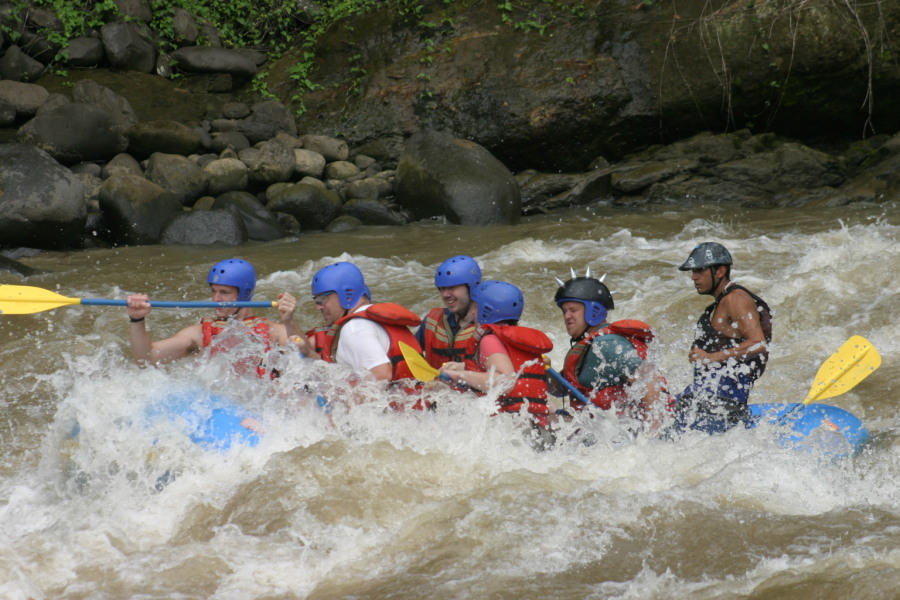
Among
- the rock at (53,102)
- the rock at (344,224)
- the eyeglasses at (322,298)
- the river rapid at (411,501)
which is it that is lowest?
the river rapid at (411,501)

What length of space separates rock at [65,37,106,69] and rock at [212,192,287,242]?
416 centimetres

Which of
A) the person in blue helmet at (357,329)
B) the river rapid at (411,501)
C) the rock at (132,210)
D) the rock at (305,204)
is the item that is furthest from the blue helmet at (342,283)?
the rock at (305,204)

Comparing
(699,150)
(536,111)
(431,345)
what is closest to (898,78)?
(699,150)

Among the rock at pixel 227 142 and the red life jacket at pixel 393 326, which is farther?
the rock at pixel 227 142

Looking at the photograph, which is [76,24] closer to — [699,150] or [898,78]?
[699,150]

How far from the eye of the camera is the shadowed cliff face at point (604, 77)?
42.9ft

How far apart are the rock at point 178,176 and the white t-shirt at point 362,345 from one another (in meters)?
7.80

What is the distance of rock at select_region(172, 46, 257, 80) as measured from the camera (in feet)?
48.3

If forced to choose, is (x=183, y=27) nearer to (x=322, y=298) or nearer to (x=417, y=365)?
(x=322, y=298)

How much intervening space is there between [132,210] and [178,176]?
1.19 meters

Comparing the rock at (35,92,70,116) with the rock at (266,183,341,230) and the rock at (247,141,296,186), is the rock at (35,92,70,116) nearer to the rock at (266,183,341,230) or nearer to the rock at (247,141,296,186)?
the rock at (247,141,296,186)

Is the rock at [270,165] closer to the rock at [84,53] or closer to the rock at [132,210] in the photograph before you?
the rock at [132,210]

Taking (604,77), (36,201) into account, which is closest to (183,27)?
(36,201)

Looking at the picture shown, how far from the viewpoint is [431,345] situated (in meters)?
5.05
